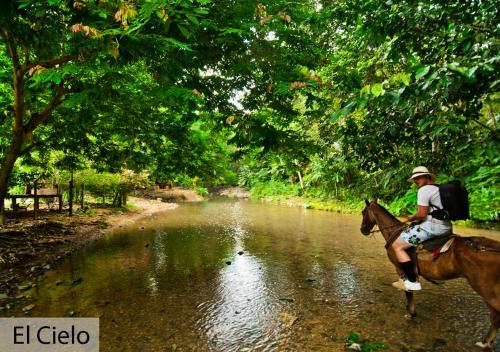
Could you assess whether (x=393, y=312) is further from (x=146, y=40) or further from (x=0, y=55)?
(x=0, y=55)

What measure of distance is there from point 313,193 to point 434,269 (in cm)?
3053

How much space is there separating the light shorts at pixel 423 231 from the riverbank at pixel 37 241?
29.3ft

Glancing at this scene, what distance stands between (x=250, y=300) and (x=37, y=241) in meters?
9.72

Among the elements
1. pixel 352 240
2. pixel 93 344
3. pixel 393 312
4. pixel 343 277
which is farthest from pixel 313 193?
pixel 93 344

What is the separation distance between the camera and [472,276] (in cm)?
518

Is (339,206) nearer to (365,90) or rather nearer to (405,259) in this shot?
(405,259)

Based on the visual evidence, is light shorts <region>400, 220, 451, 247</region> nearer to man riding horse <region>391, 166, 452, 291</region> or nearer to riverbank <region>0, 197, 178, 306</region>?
man riding horse <region>391, 166, 452, 291</region>

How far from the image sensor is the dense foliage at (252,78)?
423cm

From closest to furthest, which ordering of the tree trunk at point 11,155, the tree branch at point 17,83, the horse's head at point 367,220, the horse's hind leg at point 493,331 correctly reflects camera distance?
the horse's hind leg at point 493,331
the horse's head at point 367,220
the tree branch at point 17,83
the tree trunk at point 11,155

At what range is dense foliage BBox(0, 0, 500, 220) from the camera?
13.9ft

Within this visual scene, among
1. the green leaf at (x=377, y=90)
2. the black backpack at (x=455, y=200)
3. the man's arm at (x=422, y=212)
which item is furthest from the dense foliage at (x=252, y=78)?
the man's arm at (x=422, y=212)

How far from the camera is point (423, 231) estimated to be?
233 inches

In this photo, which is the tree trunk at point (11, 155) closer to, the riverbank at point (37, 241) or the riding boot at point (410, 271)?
the riverbank at point (37, 241)

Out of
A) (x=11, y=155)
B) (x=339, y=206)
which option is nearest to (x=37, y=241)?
(x=11, y=155)
